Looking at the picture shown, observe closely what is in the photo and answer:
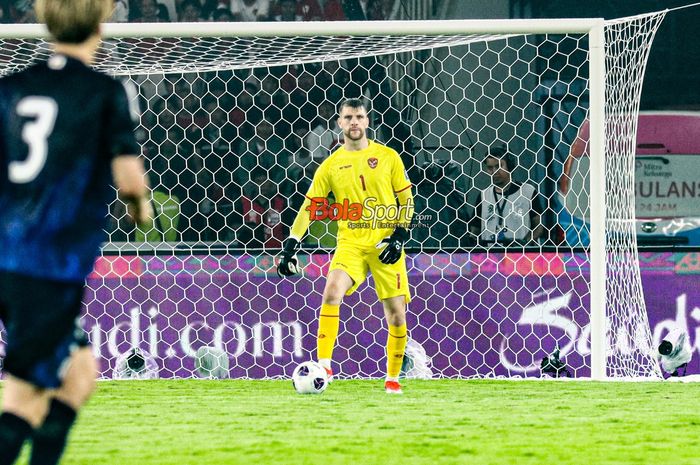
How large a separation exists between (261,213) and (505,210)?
157 centimetres

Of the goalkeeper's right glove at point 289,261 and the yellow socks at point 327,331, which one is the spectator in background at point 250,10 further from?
the yellow socks at point 327,331

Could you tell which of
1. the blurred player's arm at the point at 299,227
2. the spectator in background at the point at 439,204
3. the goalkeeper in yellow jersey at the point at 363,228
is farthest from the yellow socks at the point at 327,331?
the spectator in background at the point at 439,204

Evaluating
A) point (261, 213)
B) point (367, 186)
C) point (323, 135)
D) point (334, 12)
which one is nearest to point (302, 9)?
point (334, 12)

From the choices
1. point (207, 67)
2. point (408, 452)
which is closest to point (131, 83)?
point (207, 67)

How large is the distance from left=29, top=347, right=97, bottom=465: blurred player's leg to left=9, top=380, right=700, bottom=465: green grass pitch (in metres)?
0.99

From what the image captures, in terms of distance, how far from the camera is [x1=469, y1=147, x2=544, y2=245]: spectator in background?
26.2ft

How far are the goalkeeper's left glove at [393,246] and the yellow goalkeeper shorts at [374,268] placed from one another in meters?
0.08

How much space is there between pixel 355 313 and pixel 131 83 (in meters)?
2.21

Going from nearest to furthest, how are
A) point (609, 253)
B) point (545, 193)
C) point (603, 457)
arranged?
point (603, 457)
point (609, 253)
point (545, 193)

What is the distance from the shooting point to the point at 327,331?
21.7 feet

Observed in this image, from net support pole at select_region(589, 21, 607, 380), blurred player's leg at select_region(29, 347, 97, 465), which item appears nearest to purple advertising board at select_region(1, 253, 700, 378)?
net support pole at select_region(589, 21, 607, 380)

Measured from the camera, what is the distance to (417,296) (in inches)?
306

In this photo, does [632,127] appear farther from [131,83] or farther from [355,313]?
[131,83]

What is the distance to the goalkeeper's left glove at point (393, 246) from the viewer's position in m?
6.59
